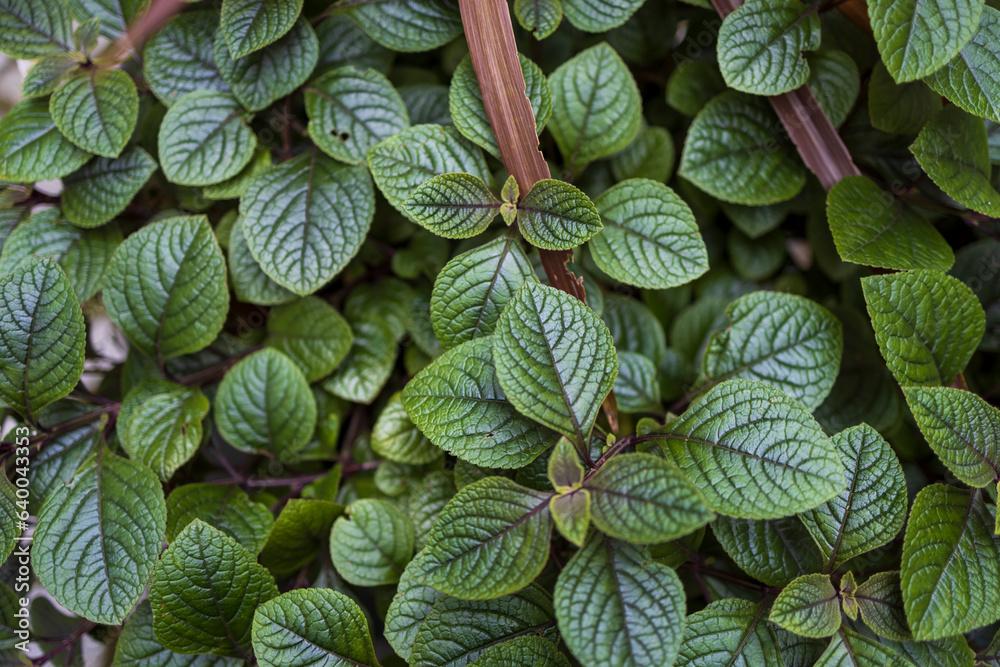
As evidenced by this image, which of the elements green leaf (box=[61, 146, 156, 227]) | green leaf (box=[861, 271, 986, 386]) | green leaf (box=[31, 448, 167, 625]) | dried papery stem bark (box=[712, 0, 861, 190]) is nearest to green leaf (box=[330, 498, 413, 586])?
green leaf (box=[31, 448, 167, 625])

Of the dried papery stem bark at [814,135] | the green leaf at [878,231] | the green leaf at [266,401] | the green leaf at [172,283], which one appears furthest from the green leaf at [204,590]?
the dried papery stem bark at [814,135]

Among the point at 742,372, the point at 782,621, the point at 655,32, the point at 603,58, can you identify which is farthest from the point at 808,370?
the point at 655,32

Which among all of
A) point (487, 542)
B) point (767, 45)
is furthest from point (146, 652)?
point (767, 45)

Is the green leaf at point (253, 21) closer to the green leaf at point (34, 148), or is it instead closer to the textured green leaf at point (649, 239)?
the green leaf at point (34, 148)

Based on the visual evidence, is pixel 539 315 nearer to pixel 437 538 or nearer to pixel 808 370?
pixel 437 538

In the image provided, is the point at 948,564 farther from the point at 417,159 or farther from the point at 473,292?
the point at 417,159

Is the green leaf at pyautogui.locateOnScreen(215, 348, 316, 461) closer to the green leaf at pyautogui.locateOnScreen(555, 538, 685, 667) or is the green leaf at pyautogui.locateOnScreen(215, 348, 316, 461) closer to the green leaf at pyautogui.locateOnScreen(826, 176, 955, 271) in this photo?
the green leaf at pyautogui.locateOnScreen(555, 538, 685, 667)
